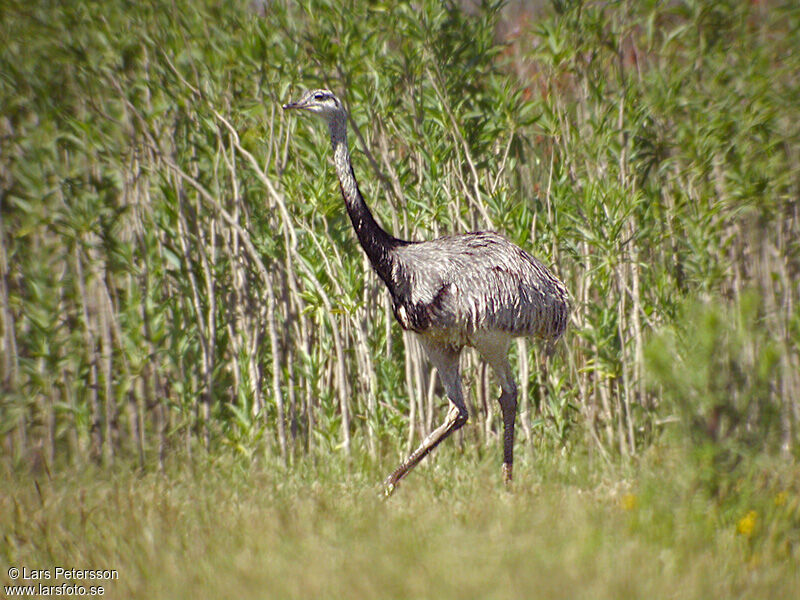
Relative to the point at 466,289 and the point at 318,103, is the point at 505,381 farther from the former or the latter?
the point at 318,103

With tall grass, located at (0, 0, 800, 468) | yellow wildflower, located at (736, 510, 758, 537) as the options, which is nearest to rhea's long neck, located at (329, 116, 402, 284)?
tall grass, located at (0, 0, 800, 468)

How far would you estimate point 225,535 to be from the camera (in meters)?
3.28

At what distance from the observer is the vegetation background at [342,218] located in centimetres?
452

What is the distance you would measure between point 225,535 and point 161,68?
9.01 ft

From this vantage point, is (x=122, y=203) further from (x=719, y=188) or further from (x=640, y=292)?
(x=719, y=188)

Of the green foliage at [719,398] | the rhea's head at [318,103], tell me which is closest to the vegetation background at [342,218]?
the rhea's head at [318,103]

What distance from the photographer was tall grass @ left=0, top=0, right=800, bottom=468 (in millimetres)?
4582

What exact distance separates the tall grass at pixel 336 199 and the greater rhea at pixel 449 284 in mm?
474

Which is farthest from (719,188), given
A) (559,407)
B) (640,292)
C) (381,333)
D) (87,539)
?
(87,539)

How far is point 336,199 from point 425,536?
6.99ft

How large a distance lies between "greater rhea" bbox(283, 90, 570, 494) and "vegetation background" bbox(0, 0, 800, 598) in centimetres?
46

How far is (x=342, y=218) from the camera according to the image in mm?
4953

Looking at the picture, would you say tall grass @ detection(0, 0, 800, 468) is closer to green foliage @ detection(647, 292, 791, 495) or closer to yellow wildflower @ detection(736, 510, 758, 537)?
green foliage @ detection(647, 292, 791, 495)

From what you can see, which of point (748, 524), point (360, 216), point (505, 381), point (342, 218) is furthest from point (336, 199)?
point (748, 524)
